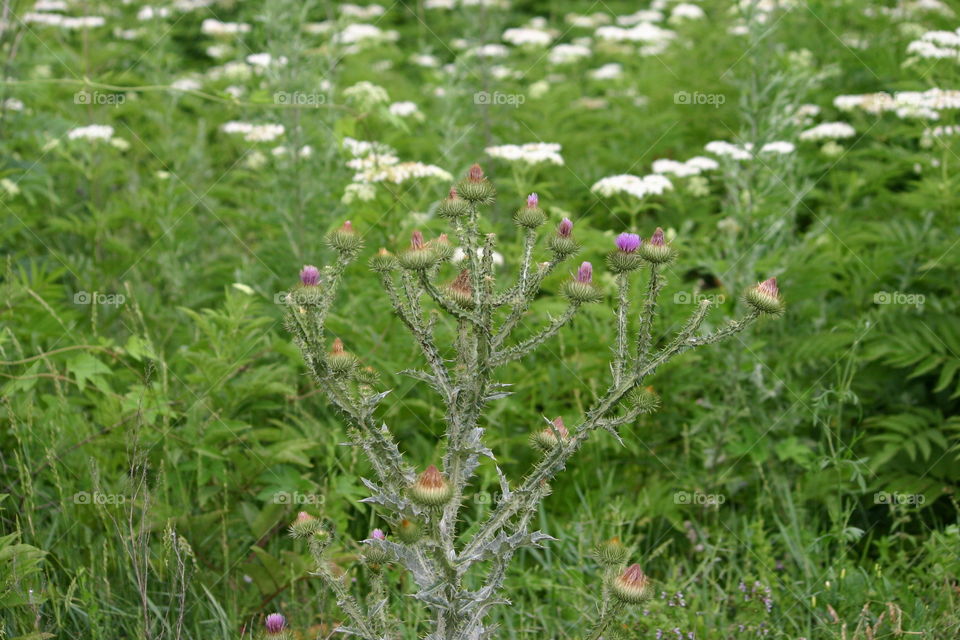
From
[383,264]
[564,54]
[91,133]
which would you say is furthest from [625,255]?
[564,54]

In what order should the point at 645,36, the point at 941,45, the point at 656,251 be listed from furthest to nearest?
the point at 645,36
the point at 941,45
the point at 656,251

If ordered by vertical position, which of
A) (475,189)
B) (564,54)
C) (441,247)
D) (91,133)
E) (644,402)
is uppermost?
(475,189)

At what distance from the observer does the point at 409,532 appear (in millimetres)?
2508

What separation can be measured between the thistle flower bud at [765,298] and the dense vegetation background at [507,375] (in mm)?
1495

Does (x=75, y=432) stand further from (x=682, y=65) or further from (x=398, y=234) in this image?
(x=682, y=65)

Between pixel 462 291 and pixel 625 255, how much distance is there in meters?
0.45

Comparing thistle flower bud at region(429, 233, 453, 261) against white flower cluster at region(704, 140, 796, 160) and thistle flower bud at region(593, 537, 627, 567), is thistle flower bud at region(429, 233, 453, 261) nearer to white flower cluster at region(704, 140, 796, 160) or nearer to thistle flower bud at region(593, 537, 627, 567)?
thistle flower bud at region(593, 537, 627, 567)

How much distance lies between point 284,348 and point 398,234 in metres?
1.04

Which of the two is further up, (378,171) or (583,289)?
(583,289)

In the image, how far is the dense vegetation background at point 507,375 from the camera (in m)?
3.70

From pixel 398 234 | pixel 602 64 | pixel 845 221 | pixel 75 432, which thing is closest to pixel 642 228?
pixel 845 221

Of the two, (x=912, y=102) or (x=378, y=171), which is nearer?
(x=378, y=171)

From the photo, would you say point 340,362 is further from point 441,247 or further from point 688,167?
point 688,167

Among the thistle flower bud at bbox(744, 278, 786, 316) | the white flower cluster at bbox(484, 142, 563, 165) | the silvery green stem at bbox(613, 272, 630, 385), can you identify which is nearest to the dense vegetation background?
the white flower cluster at bbox(484, 142, 563, 165)
